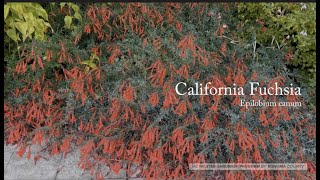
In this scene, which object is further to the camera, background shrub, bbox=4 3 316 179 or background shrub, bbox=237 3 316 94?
background shrub, bbox=237 3 316 94

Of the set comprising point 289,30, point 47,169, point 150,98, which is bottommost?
point 47,169

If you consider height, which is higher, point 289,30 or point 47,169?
point 289,30

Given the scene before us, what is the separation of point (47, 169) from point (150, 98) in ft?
2.45

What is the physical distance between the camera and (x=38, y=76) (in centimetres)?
266

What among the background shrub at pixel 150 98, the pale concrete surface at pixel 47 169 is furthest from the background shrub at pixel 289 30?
the pale concrete surface at pixel 47 169

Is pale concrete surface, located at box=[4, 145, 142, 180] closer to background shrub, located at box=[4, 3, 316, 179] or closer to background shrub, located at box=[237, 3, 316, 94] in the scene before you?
background shrub, located at box=[4, 3, 316, 179]

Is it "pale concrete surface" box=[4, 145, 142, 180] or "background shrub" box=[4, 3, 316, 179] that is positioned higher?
"background shrub" box=[4, 3, 316, 179]

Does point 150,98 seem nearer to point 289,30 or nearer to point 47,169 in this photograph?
point 47,169

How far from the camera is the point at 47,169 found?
8.55 feet

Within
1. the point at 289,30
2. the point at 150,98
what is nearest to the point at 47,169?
the point at 150,98

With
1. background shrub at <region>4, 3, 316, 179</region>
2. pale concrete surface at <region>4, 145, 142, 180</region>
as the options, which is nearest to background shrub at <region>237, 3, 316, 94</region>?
background shrub at <region>4, 3, 316, 179</region>

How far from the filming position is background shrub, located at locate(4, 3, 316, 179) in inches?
98.6

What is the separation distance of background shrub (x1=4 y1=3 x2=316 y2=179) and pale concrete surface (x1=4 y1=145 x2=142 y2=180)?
5cm

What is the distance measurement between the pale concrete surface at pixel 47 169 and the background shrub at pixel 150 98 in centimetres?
5
